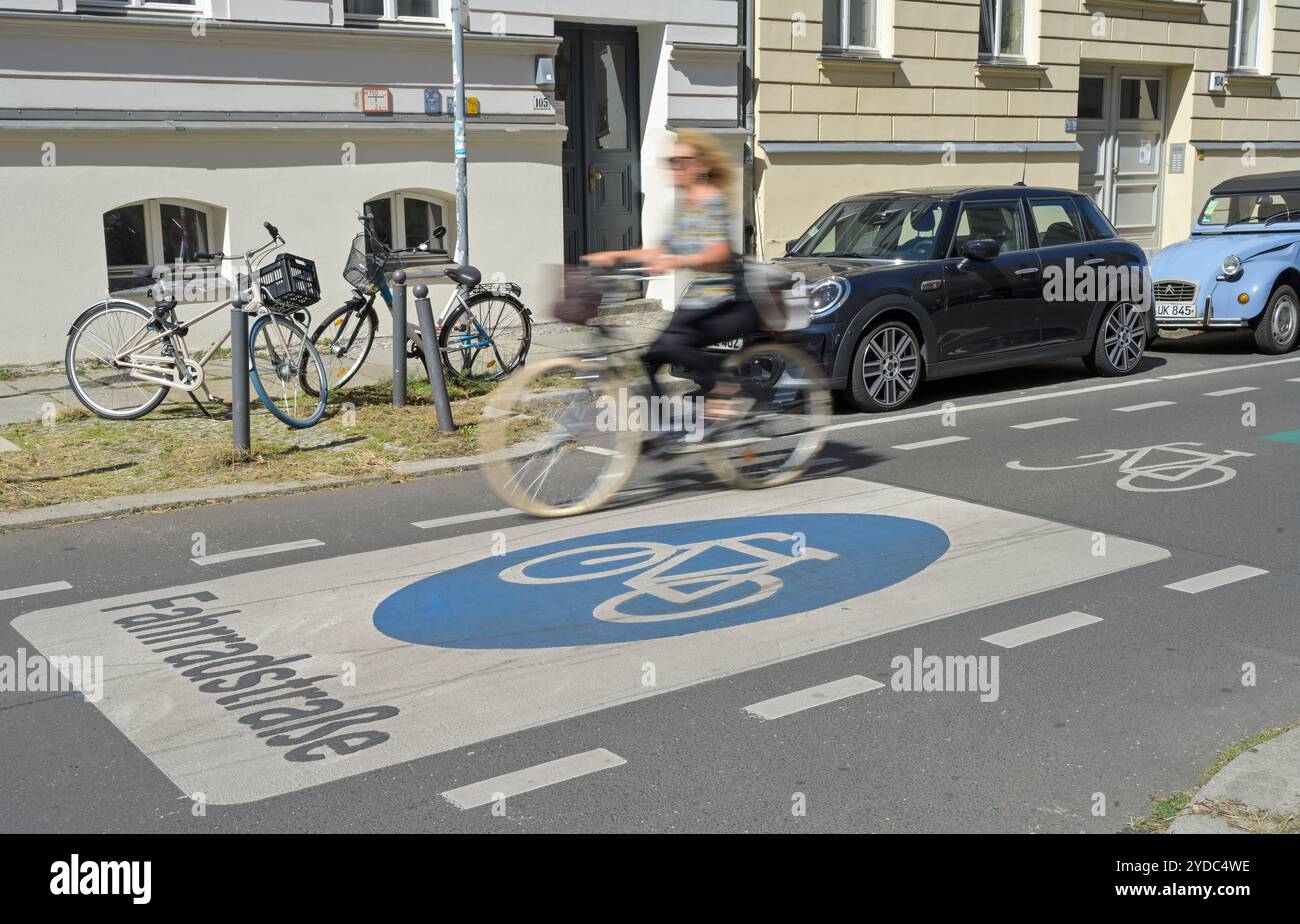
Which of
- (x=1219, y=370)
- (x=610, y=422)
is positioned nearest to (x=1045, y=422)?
(x=1219, y=370)

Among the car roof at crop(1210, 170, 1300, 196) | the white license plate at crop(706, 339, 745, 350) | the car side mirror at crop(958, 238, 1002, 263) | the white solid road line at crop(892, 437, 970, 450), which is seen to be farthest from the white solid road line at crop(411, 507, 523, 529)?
the car roof at crop(1210, 170, 1300, 196)

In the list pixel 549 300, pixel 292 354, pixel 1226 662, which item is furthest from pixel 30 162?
pixel 1226 662

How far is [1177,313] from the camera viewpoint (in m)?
14.9

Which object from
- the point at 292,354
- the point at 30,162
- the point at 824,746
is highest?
the point at 30,162

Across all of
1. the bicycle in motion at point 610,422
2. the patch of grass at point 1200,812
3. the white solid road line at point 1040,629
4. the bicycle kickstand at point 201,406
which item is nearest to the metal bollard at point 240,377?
the bicycle kickstand at point 201,406

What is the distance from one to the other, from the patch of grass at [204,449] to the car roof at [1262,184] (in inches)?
395

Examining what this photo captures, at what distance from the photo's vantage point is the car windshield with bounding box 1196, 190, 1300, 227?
1574cm

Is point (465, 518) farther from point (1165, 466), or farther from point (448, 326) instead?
point (1165, 466)

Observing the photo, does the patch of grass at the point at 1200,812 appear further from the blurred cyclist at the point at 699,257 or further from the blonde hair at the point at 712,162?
the blonde hair at the point at 712,162

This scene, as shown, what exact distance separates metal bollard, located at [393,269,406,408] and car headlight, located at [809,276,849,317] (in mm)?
3177

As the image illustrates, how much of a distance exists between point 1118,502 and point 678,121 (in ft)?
33.3

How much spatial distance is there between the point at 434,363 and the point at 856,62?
418 inches

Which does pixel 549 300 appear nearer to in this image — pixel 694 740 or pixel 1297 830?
pixel 694 740
